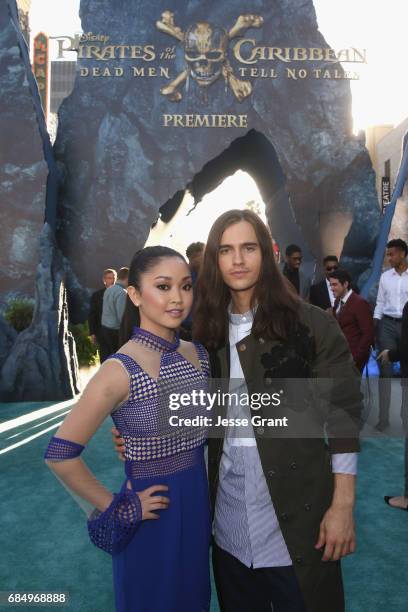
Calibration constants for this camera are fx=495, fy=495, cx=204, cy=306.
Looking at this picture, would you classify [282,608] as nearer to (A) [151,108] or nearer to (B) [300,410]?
(B) [300,410]

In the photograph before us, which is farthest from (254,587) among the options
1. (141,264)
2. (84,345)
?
(84,345)

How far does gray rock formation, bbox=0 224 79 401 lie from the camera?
22.8 feet

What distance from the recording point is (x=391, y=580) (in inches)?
97.0

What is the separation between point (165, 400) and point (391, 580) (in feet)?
6.38

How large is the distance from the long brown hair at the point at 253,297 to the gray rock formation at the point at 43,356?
601cm

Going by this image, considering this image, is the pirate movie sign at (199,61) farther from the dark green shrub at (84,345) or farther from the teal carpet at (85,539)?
the teal carpet at (85,539)

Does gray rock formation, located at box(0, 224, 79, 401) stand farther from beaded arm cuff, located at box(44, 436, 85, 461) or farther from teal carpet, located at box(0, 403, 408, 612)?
beaded arm cuff, located at box(44, 436, 85, 461)

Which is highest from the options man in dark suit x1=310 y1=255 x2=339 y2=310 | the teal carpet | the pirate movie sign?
the pirate movie sign

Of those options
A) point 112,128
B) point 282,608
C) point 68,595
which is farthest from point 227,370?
point 112,128

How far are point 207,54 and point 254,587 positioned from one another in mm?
8433

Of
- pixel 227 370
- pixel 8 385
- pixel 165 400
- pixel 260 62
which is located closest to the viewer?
pixel 165 400

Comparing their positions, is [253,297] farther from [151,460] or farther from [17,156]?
[17,156]

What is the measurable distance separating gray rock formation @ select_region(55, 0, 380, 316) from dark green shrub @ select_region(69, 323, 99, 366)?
75 centimetres

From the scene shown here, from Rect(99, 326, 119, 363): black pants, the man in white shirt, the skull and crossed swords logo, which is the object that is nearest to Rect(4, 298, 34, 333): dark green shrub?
Rect(99, 326, 119, 363): black pants
